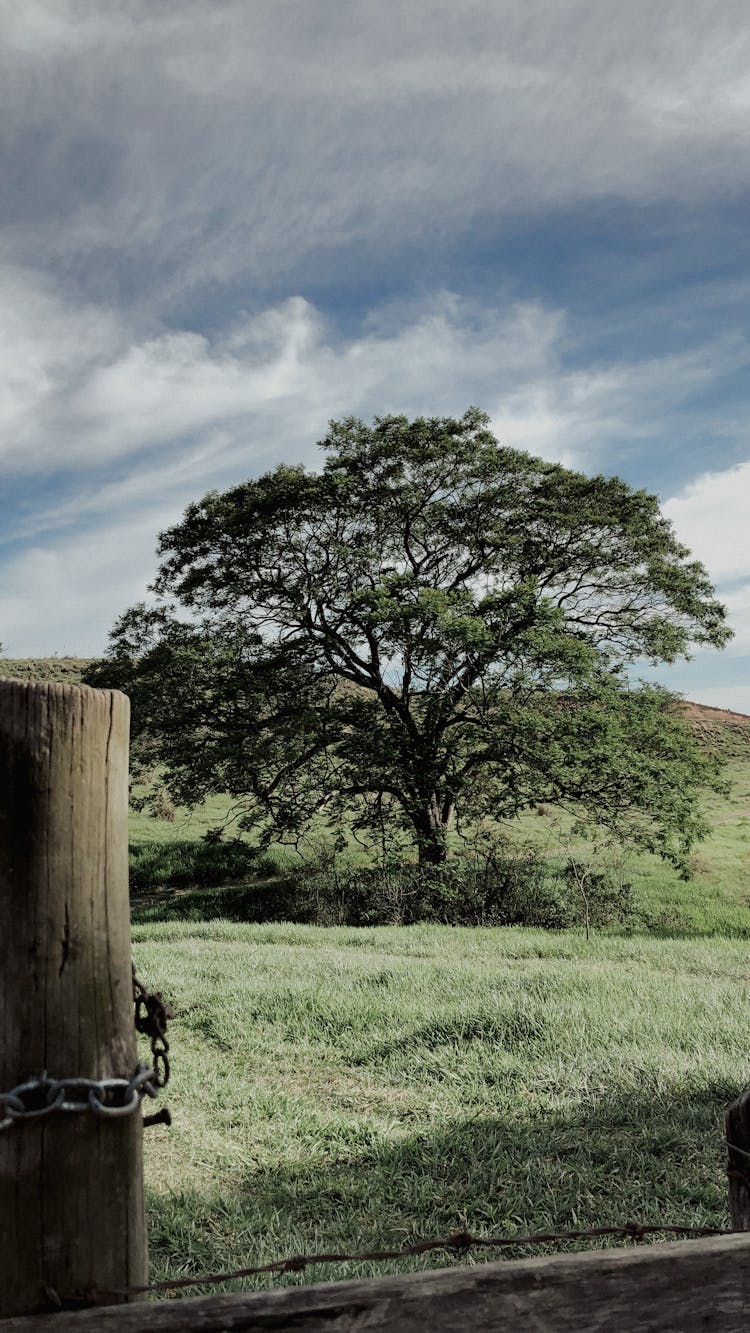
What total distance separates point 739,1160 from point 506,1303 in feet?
2.96

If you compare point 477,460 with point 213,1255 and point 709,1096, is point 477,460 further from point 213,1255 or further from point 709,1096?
point 213,1255

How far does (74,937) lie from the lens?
1808mm

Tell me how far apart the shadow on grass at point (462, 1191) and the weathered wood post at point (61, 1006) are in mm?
2709

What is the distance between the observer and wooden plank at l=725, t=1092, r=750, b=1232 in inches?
82.9

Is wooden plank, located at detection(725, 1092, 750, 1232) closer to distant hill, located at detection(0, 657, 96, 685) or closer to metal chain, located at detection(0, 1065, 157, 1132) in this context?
metal chain, located at detection(0, 1065, 157, 1132)

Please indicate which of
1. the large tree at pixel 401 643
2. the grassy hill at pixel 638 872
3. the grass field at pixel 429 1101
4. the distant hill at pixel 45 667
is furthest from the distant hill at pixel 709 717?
the grass field at pixel 429 1101

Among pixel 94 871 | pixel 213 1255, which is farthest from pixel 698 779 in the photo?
pixel 94 871

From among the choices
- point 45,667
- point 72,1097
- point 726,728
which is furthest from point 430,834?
point 45,667

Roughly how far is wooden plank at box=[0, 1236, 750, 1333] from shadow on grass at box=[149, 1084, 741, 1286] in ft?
9.13

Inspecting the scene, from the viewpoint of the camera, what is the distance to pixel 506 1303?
157 cm

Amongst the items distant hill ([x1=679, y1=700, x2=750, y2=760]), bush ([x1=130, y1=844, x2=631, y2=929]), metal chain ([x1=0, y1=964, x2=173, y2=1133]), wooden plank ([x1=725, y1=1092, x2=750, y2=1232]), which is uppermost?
distant hill ([x1=679, y1=700, x2=750, y2=760])

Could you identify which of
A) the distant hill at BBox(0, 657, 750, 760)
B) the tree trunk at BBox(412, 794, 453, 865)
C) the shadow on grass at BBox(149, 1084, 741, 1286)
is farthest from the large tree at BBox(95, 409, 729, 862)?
the distant hill at BBox(0, 657, 750, 760)

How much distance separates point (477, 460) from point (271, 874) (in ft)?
43.9

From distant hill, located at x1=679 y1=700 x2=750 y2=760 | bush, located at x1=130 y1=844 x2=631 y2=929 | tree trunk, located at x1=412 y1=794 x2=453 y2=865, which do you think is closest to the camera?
bush, located at x1=130 y1=844 x2=631 y2=929
